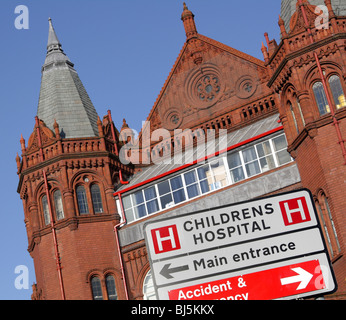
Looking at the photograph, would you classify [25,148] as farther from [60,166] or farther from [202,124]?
[202,124]

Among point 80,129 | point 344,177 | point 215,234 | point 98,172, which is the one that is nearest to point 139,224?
point 98,172

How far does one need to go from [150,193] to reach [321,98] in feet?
33.3

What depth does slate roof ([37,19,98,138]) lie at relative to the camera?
1385 inches

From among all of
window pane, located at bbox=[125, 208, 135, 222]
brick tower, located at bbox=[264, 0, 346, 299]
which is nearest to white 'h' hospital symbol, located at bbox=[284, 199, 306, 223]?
brick tower, located at bbox=[264, 0, 346, 299]

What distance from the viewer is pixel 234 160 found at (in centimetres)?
3067

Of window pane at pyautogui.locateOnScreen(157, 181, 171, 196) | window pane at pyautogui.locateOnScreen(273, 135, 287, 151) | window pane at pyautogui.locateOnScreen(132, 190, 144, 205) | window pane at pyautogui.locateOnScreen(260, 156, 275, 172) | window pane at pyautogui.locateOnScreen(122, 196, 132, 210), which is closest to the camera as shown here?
window pane at pyautogui.locateOnScreen(273, 135, 287, 151)

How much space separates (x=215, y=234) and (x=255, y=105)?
29334mm

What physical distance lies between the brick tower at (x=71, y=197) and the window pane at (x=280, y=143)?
9.09 metres

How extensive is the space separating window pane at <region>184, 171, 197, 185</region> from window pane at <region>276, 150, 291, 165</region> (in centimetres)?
435

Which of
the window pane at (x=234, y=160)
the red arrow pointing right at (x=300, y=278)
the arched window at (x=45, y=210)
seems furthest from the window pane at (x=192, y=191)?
the red arrow pointing right at (x=300, y=278)

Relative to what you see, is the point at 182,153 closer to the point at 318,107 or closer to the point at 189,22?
the point at 189,22

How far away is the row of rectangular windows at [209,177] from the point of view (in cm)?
2977

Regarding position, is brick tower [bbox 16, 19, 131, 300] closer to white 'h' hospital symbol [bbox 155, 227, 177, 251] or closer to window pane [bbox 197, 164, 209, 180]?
window pane [bbox 197, 164, 209, 180]

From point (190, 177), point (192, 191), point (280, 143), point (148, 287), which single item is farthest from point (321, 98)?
point (148, 287)
